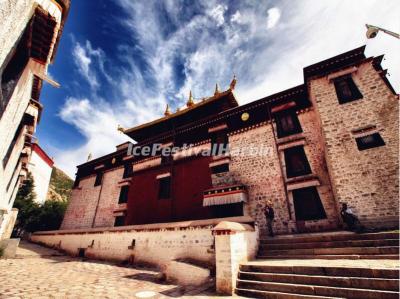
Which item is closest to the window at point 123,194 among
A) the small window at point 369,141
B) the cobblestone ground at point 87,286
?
the cobblestone ground at point 87,286

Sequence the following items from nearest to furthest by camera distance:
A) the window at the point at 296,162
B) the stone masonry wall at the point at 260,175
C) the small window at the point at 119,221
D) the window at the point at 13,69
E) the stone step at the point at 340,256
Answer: the window at the point at 13,69 < the stone step at the point at 340,256 < the stone masonry wall at the point at 260,175 < the window at the point at 296,162 < the small window at the point at 119,221

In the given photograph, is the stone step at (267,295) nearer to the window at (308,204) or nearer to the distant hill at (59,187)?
the window at (308,204)

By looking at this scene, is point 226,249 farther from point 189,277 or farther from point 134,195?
point 134,195

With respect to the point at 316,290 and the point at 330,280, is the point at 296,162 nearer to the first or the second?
the point at 330,280

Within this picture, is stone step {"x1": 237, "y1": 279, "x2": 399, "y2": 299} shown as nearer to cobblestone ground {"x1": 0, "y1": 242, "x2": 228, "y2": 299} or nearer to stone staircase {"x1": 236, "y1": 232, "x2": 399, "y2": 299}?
stone staircase {"x1": 236, "y1": 232, "x2": 399, "y2": 299}

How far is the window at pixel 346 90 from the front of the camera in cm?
950

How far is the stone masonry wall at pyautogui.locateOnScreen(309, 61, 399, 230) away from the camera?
7.74m

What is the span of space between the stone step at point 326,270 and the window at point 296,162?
5865 mm

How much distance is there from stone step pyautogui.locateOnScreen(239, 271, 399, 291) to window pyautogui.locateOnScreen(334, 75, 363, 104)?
8080 mm

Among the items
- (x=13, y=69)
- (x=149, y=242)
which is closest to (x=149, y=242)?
(x=149, y=242)

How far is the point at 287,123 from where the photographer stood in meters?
11.4

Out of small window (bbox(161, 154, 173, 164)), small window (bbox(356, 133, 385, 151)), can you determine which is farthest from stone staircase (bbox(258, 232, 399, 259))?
small window (bbox(161, 154, 173, 164))

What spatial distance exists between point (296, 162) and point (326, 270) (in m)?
6.44

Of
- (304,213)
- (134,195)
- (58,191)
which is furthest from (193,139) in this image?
(58,191)
